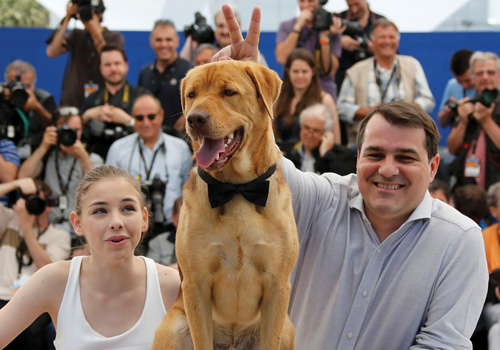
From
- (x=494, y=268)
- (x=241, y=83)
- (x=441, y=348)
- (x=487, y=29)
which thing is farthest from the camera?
(x=487, y=29)

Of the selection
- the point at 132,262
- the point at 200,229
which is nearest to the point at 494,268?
the point at 132,262

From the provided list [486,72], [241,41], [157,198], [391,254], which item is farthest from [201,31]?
[391,254]

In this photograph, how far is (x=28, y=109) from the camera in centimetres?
661

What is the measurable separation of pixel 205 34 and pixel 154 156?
218 cm

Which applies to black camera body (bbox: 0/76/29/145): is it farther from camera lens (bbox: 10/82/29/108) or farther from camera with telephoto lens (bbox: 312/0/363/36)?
camera with telephoto lens (bbox: 312/0/363/36)

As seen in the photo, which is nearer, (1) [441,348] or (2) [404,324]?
(1) [441,348]

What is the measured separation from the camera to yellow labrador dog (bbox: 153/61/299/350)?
1880mm

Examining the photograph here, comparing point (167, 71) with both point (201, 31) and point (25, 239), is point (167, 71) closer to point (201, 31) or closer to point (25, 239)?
point (201, 31)

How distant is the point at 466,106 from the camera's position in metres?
6.10

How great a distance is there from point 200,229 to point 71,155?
4.38m

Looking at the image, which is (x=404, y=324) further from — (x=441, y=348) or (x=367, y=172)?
(x=367, y=172)

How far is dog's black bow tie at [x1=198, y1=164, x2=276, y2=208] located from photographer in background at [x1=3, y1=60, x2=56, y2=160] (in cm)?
480

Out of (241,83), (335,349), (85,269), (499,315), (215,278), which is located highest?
(241,83)

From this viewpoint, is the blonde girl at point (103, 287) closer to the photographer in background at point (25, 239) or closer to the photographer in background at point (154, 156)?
the photographer in background at point (25, 239)
